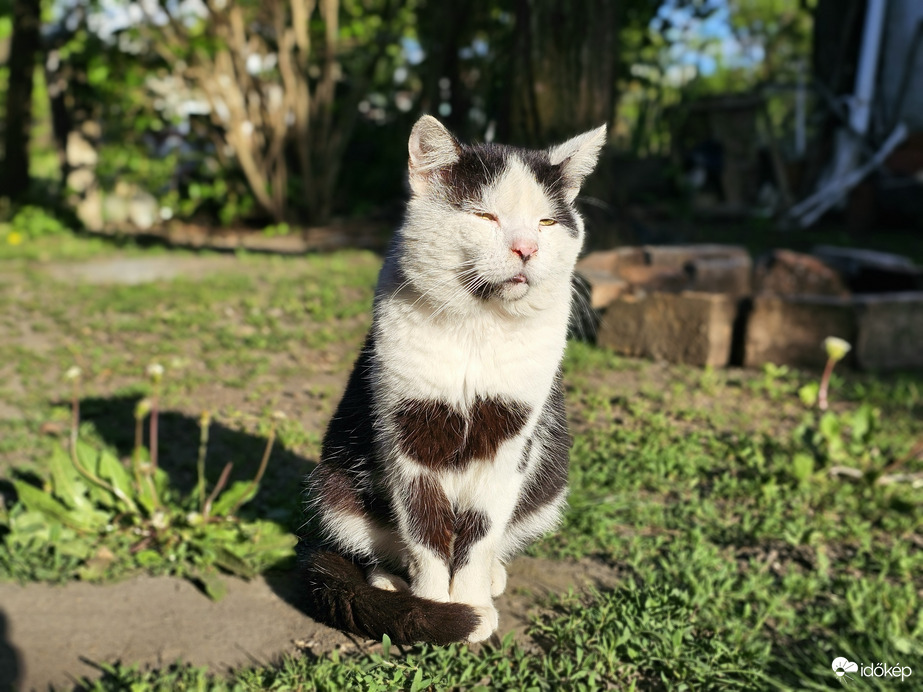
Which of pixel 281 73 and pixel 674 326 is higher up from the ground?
pixel 281 73

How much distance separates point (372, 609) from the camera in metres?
2.25

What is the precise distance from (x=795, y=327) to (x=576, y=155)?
3111mm

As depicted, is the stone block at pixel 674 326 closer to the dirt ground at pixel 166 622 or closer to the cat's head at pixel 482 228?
the dirt ground at pixel 166 622

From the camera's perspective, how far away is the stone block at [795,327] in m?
4.81

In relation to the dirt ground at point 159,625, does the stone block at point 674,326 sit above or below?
above

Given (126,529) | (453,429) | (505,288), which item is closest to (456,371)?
(453,429)

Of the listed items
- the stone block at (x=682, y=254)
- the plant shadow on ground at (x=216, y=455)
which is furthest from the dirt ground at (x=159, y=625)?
the stone block at (x=682, y=254)

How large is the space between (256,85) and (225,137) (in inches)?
35.9

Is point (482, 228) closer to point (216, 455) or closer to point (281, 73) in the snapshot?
point (216, 455)

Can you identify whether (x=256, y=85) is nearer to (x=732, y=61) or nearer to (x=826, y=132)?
(x=826, y=132)

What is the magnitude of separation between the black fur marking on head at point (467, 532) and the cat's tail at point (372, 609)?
0.19 m

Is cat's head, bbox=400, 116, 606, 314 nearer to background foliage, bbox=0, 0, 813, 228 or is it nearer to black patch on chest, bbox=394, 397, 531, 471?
black patch on chest, bbox=394, 397, 531, 471

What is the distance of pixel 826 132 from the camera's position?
393 inches

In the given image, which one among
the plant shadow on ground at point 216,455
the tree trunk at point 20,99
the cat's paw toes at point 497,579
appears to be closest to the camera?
the cat's paw toes at point 497,579
